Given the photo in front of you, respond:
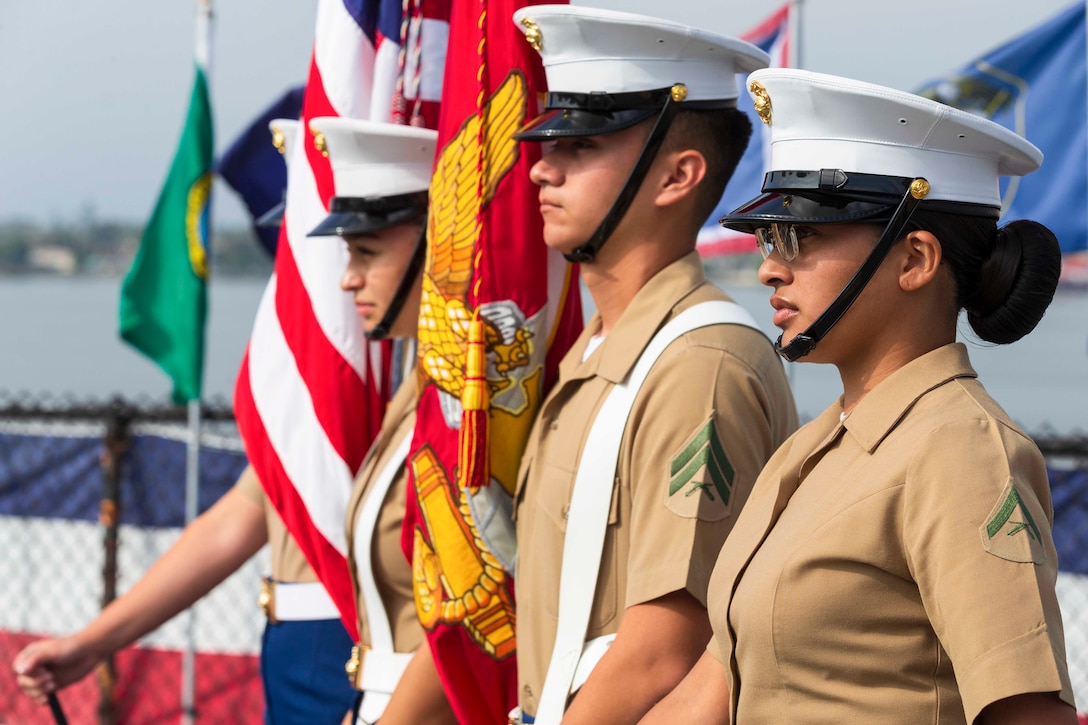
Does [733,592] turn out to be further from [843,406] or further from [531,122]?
[531,122]

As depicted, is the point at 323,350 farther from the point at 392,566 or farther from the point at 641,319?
the point at 641,319

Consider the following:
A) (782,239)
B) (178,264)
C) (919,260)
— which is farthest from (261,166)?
(919,260)

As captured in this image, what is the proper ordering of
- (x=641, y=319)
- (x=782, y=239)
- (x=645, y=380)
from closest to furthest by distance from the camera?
1. (x=782, y=239)
2. (x=645, y=380)
3. (x=641, y=319)

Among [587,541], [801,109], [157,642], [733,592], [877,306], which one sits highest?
[801,109]

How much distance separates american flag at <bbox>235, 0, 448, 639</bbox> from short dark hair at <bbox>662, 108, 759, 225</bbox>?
105 centimetres

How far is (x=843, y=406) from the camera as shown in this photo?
1702mm

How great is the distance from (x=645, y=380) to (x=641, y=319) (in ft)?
0.52

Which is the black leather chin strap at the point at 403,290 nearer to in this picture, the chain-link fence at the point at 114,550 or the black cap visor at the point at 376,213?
the black cap visor at the point at 376,213

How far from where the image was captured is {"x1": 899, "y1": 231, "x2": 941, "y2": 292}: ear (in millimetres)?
1547

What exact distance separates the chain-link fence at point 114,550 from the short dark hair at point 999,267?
428 cm

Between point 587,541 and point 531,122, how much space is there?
2.70ft

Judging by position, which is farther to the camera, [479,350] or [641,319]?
[479,350]

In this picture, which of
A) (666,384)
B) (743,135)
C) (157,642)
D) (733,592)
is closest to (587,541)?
(666,384)

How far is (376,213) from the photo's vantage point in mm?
2980
